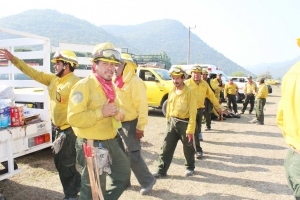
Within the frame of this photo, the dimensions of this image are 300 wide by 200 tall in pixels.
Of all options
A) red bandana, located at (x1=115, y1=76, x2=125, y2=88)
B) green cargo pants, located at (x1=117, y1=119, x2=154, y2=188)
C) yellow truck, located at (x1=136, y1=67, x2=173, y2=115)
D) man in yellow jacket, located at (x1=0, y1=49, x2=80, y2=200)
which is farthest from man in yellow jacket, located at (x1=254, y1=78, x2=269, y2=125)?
man in yellow jacket, located at (x1=0, y1=49, x2=80, y2=200)

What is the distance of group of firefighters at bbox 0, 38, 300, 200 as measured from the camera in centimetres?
259

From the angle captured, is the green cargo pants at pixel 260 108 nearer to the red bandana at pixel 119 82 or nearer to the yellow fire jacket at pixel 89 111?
the red bandana at pixel 119 82

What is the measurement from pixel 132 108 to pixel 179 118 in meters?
1.18

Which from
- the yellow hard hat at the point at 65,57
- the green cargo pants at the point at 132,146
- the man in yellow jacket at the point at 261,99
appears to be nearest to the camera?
the yellow hard hat at the point at 65,57

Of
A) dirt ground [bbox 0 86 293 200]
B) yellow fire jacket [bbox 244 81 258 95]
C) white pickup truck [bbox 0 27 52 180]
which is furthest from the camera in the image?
yellow fire jacket [bbox 244 81 258 95]

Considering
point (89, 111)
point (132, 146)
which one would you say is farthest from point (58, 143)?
point (89, 111)

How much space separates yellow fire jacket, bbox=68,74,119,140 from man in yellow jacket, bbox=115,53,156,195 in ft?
3.12

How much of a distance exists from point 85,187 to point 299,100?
81.8 inches

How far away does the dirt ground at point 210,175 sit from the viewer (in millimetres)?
4145

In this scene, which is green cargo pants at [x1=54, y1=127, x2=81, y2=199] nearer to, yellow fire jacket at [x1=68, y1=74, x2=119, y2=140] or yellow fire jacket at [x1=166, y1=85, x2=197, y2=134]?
yellow fire jacket at [x1=68, y1=74, x2=119, y2=140]

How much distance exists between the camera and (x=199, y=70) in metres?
6.21

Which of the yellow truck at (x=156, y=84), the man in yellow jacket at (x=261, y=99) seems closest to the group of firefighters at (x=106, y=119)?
the yellow truck at (x=156, y=84)

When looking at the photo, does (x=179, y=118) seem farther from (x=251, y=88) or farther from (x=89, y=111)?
(x=251, y=88)

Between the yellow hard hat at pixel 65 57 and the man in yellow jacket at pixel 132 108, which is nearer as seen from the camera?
the yellow hard hat at pixel 65 57
